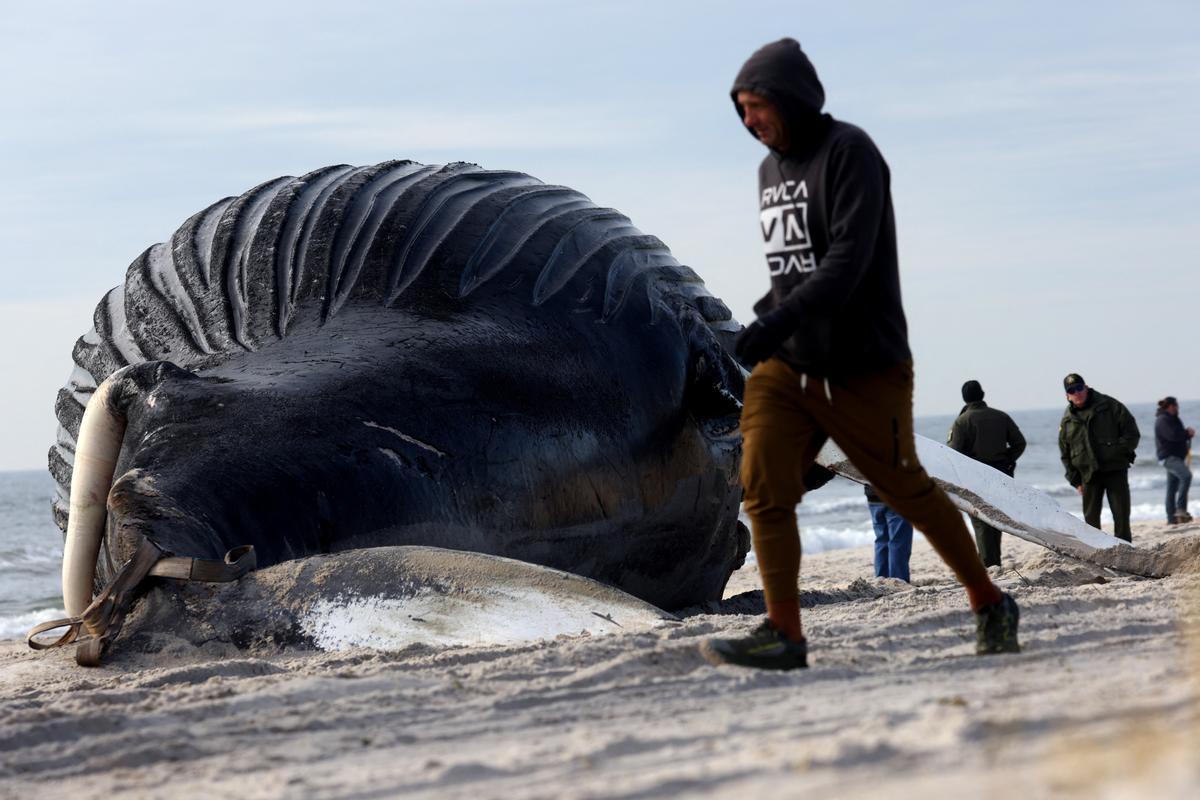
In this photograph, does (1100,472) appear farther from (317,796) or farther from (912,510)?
(317,796)

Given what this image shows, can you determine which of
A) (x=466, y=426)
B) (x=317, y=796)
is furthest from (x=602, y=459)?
(x=317, y=796)

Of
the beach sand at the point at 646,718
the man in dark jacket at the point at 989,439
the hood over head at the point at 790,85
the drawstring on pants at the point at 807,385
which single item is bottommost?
the beach sand at the point at 646,718

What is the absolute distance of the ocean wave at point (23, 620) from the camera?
1224 centimetres

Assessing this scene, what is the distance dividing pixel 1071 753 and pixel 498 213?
453cm

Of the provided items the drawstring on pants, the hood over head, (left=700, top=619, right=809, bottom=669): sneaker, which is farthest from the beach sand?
the hood over head

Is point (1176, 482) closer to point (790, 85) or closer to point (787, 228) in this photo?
point (787, 228)

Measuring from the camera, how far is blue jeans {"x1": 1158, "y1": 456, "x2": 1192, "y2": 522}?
52.1ft

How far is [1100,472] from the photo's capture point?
37.5 ft

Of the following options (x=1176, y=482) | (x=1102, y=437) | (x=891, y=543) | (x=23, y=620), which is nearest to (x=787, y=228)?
(x=891, y=543)

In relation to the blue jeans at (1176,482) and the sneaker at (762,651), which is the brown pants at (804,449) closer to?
the sneaker at (762,651)

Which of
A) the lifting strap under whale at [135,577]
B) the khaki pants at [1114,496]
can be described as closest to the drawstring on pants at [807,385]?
the lifting strap under whale at [135,577]

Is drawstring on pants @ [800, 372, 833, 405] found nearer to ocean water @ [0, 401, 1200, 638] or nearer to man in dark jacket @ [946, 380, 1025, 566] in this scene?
man in dark jacket @ [946, 380, 1025, 566]

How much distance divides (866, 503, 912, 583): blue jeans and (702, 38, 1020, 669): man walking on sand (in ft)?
20.1

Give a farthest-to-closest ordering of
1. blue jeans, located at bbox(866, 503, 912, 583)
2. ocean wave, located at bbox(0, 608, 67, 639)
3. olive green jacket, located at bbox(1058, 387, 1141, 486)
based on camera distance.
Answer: ocean wave, located at bbox(0, 608, 67, 639)
olive green jacket, located at bbox(1058, 387, 1141, 486)
blue jeans, located at bbox(866, 503, 912, 583)
